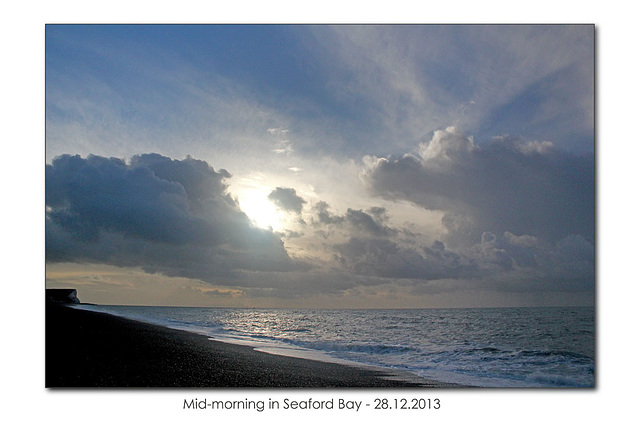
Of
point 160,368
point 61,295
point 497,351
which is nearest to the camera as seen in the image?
point 160,368

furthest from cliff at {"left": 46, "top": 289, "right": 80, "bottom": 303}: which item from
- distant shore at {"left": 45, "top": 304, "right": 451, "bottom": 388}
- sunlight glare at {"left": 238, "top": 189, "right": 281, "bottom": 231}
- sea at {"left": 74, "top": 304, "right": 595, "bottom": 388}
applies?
sunlight glare at {"left": 238, "top": 189, "right": 281, "bottom": 231}

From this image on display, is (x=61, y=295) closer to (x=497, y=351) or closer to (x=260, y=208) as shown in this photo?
(x=260, y=208)

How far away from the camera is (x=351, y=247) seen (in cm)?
716

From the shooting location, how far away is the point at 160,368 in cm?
592

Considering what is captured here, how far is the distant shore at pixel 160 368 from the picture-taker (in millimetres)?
5559

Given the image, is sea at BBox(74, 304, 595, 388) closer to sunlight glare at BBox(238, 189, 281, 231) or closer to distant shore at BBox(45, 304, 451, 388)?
distant shore at BBox(45, 304, 451, 388)

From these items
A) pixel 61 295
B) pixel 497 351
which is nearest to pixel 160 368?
pixel 61 295

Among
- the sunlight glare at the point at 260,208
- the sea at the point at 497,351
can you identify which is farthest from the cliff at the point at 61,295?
the sunlight glare at the point at 260,208

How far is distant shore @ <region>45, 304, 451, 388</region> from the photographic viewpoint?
5559mm
